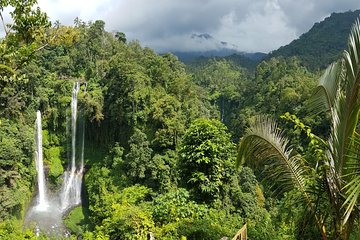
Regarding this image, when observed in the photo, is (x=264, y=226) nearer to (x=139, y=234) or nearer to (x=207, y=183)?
(x=139, y=234)

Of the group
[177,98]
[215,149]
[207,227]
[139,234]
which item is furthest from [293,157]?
[177,98]

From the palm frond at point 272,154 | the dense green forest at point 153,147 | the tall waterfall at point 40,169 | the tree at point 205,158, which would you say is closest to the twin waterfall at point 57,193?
the tall waterfall at point 40,169

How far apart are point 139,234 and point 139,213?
1.06ft

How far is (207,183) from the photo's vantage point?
8.10 m

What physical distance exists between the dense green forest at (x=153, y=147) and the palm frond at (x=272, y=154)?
0.02 m

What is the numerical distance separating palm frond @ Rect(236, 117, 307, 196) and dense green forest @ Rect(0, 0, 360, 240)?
0.02 meters

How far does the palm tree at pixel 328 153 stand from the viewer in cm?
278

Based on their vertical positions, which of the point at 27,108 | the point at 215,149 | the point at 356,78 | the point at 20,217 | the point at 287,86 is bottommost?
the point at 20,217

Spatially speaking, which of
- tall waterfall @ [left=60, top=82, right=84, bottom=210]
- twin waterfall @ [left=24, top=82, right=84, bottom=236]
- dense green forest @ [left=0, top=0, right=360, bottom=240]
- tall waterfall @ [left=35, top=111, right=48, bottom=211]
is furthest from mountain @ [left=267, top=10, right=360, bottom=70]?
tall waterfall @ [left=35, top=111, right=48, bottom=211]

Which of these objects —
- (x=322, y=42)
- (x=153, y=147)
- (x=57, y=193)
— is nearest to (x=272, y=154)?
(x=153, y=147)

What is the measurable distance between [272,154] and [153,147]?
1692cm

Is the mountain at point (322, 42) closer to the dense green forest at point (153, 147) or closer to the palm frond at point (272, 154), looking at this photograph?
the dense green forest at point (153, 147)

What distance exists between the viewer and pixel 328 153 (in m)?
3.46

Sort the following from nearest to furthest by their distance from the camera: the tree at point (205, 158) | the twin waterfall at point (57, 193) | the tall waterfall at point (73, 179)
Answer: the tree at point (205, 158) → the twin waterfall at point (57, 193) → the tall waterfall at point (73, 179)
